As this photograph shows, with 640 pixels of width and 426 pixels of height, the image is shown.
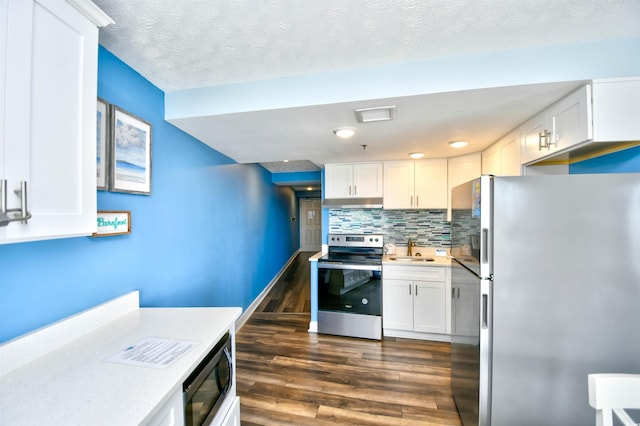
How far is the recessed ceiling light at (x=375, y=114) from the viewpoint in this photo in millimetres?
1640

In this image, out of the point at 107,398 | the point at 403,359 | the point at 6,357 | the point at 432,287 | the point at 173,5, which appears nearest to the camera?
the point at 107,398

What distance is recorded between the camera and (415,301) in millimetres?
2838

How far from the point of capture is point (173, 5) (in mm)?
1047

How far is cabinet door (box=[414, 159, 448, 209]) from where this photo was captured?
304 centimetres

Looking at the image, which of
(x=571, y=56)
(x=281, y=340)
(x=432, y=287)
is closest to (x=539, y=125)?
(x=571, y=56)

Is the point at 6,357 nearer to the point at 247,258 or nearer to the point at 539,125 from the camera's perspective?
the point at 247,258

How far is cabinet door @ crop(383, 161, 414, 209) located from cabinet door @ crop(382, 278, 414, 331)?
991 millimetres

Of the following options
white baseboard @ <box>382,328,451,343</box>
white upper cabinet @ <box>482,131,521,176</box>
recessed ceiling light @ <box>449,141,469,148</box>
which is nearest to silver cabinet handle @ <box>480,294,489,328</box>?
white upper cabinet @ <box>482,131,521,176</box>

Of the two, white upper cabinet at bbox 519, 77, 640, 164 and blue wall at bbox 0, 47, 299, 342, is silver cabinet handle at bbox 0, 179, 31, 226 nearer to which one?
blue wall at bbox 0, 47, 299, 342

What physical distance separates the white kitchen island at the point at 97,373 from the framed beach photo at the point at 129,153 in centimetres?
68

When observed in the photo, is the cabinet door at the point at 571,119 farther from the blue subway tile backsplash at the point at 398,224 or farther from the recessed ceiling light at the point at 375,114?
the blue subway tile backsplash at the point at 398,224

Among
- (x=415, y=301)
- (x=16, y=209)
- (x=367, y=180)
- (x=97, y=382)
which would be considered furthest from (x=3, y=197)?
(x=415, y=301)

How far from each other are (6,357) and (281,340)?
2.30 metres

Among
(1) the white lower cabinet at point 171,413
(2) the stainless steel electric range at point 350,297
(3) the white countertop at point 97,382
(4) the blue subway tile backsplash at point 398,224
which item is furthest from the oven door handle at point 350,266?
(1) the white lower cabinet at point 171,413
